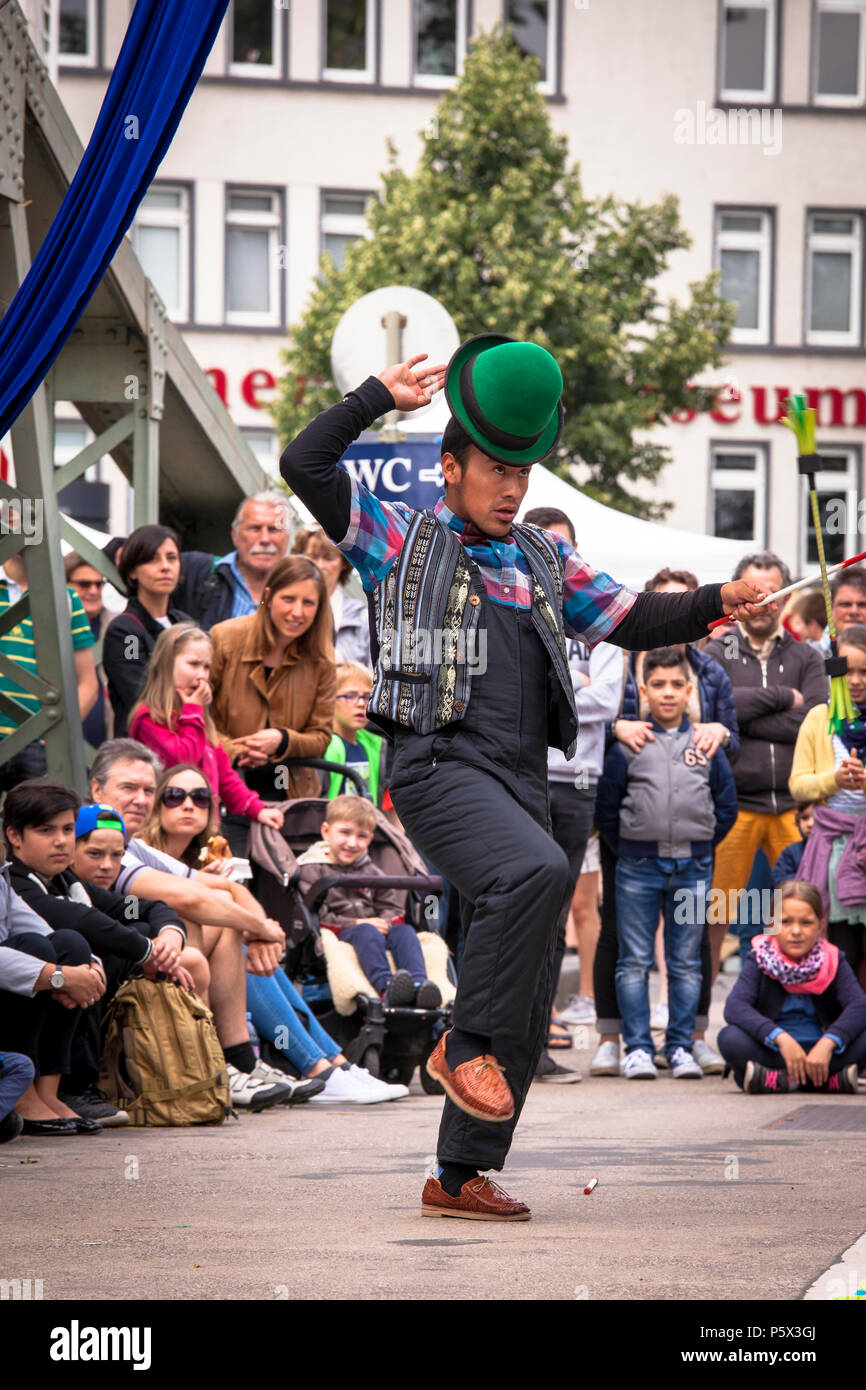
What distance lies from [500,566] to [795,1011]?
4.24 meters

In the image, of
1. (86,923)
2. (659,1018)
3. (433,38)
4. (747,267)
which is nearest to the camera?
(86,923)

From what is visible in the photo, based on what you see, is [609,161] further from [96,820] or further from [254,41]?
[96,820]

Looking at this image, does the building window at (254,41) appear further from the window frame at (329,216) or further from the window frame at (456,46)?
the window frame at (456,46)

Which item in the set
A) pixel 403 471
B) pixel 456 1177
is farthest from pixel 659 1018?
pixel 456 1177

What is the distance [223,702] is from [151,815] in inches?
42.2

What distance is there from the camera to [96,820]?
737 cm

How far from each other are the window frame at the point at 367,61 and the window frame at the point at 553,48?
2280 mm

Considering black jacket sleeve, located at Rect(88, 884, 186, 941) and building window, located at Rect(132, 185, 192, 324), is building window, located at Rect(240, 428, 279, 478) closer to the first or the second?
building window, located at Rect(132, 185, 192, 324)

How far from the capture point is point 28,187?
955 centimetres

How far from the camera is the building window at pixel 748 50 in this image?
1467 inches

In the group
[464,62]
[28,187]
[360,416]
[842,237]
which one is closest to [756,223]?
[842,237]
